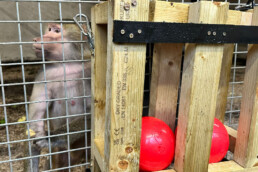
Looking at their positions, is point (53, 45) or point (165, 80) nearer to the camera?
point (165, 80)

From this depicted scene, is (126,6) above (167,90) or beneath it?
above

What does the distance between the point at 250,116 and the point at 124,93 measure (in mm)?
549

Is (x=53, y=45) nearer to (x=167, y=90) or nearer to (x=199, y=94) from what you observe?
(x=167, y=90)

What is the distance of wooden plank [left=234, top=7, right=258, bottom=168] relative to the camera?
0.98 m

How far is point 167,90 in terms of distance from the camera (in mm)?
1104

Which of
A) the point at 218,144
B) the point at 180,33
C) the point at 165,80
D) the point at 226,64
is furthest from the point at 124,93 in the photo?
the point at 226,64

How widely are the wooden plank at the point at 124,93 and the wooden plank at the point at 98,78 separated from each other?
0.65ft

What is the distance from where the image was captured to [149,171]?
97cm

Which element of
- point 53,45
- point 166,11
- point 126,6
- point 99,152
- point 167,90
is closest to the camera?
point 126,6

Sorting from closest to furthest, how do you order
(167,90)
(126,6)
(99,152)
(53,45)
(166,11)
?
1. (126,6)
2. (166,11)
3. (99,152)
4. (167,90)
5. (53,45)

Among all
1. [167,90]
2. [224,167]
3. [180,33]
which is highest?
[180,33]

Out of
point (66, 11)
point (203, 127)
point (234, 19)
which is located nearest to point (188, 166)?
point (203, 127)

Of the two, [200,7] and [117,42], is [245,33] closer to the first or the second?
[200,7]

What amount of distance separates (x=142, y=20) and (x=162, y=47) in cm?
34
